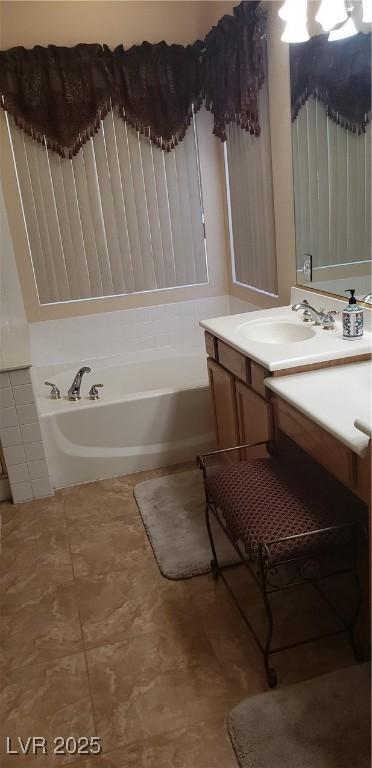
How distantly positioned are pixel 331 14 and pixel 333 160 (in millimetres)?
505

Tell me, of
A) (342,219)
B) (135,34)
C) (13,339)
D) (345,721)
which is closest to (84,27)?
(135,34)

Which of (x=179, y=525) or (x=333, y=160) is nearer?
(x=333, y=160)

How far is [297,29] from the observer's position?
89.4 inches

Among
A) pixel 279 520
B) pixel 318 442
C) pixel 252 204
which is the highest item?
pixel 252 204

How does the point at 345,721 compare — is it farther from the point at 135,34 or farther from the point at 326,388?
the point at 135,34

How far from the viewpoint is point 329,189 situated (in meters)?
2.32

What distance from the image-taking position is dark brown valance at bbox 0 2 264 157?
3164 millimetres

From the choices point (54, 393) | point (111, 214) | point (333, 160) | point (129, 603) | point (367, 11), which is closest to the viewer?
point (367, 11)

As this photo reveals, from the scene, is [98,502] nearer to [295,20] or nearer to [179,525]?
[179,525]

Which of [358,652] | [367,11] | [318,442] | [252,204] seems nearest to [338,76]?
[367,11]

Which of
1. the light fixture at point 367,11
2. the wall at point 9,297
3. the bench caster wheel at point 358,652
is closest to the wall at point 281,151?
the light fixture at point 367,11

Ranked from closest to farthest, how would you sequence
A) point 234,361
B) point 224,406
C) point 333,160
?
point 333,160
point 234,361
point 224,406

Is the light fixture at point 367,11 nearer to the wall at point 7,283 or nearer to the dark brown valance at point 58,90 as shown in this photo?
the dark brown valance at point 58,90

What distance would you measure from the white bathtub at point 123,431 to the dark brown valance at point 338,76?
1.46 metres
